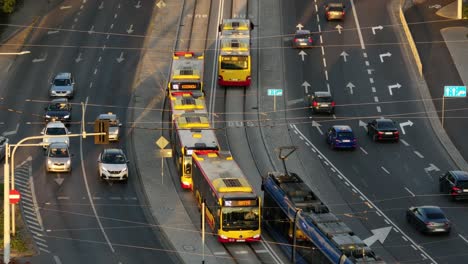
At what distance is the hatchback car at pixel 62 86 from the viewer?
10912 centimetres

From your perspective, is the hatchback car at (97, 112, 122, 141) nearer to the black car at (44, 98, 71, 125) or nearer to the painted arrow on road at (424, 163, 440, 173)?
the black car at (44, 98, 71, 125)

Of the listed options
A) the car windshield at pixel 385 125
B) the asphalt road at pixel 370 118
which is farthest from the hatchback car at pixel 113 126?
the car windshield at pixel 385 125

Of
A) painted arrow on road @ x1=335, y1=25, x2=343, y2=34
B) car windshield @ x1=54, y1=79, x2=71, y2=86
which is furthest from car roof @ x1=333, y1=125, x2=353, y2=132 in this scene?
painted arrow on road @ x1=335, y1=25, x2=343, y2=34

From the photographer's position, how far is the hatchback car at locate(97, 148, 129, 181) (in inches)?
3541

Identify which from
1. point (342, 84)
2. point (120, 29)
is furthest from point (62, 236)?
point (120, 29)

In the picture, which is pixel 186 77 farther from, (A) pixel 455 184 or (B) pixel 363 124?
(A) pixel 455 184

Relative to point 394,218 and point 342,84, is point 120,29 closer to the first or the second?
point 342,84

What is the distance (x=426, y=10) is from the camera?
132625 mm

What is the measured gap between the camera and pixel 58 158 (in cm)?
9175

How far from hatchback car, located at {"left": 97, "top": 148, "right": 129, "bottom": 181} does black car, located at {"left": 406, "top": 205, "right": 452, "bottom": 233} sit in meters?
21.0

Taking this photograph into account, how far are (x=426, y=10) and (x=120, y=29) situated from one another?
105 ft

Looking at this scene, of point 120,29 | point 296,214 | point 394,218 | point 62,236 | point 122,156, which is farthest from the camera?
point 120,29

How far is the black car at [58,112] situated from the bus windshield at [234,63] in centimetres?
1506

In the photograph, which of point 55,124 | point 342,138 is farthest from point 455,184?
point 55,124
